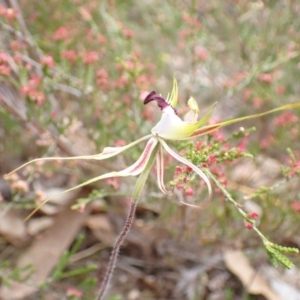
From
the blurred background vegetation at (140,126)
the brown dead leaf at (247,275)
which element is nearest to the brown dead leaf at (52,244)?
the blurred background vegetation at (140,126)

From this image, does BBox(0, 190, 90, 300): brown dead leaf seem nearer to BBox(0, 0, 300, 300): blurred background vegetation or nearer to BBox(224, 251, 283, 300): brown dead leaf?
BBox(0, 0, 300, 300): blurred background vegetation

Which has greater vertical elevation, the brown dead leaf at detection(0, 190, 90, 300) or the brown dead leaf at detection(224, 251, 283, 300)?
the brown dead leaf at detection(0, 190, 90, 300)

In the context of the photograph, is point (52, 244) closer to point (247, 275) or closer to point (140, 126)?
point (140, 126)

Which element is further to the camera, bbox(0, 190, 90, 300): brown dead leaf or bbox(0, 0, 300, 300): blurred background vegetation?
bbox(0, 190, 90, 300): brown dead leaf

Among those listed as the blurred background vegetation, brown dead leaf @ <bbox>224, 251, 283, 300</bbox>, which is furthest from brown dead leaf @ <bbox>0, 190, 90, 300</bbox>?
brown dead leaf @ <bbox>224, 251, 283, 300</bbox>

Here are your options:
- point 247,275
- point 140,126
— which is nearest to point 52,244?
point 140,126

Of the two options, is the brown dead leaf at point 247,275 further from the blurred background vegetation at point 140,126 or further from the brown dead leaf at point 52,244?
the brown dead leaf at point 52,244

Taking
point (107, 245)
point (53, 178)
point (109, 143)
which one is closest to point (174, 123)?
point (109, 143)

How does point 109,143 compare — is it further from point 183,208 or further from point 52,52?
point 52,52

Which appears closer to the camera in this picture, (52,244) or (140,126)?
(140,126)
